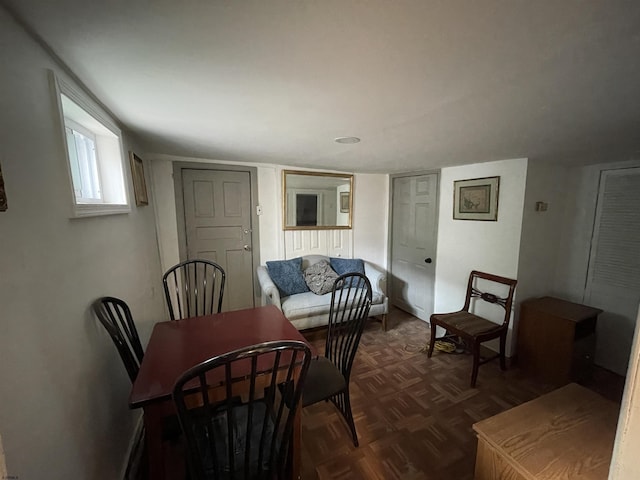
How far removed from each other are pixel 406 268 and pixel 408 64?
3082 millimetres

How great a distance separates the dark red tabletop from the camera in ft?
3.48

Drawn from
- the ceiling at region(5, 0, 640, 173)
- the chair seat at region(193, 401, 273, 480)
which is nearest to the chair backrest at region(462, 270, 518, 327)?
the ceiling at region(5, 0, 640, 173)

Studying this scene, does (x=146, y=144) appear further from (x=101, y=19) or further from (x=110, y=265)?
(x=101, y=19)

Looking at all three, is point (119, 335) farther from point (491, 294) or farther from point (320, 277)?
point (491, 294)

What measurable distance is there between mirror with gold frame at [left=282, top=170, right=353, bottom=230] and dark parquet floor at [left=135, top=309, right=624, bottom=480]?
157cm

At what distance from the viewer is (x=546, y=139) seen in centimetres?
169

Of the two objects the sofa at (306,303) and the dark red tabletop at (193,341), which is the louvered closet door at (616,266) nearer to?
the sofa at (306,303)

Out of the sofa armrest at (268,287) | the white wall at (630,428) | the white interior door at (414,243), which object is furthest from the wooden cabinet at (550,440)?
the white interior door at (414,243)

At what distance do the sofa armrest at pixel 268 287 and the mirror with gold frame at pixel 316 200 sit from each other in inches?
25.1

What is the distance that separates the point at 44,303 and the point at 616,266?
12.9 ft

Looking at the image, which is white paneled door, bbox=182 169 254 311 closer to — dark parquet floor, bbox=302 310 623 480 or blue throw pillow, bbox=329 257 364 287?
blue throw pillow, bbox=329 257 364 287

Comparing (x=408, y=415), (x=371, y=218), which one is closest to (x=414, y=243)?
(x=371, y=218)

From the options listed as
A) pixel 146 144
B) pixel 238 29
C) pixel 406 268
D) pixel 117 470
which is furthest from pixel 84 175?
pixel 406 268

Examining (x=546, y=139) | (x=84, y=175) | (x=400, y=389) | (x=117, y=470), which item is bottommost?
(x=400, y=389)
